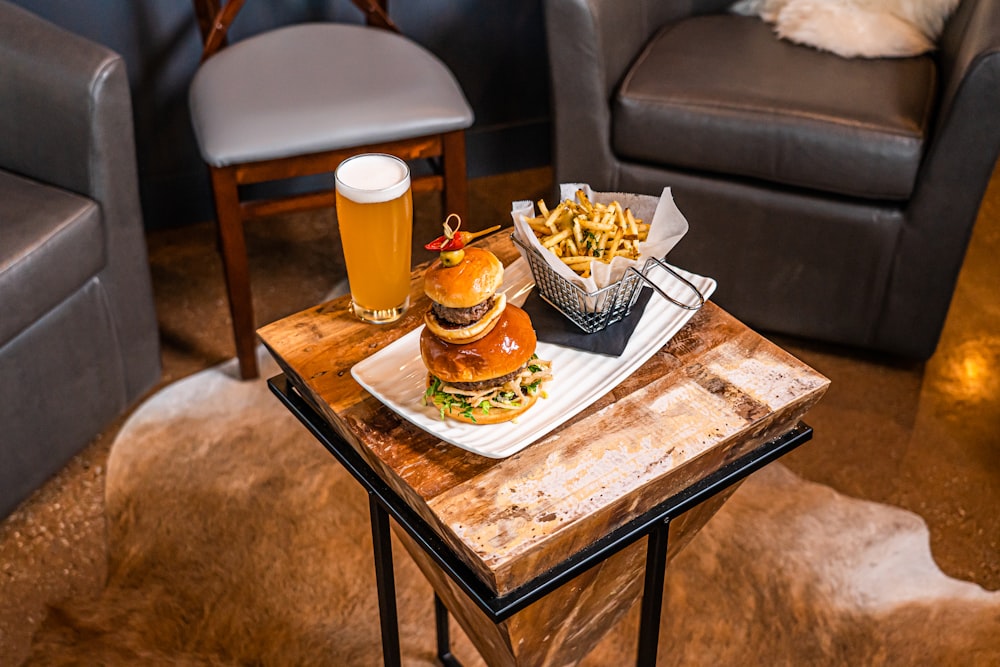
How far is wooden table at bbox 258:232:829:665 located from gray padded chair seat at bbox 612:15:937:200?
0.71 m

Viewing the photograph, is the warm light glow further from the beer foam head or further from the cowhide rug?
the beer foam head

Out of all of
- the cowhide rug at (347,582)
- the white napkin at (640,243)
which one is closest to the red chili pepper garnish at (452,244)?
the white napkin at (640,243)

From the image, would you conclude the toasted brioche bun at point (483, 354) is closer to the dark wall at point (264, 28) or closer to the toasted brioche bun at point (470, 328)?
the toasted brioche bun at point (470, 328)

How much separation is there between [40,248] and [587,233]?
95 centimetres

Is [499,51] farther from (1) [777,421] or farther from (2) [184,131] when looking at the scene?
(1) [777,421]

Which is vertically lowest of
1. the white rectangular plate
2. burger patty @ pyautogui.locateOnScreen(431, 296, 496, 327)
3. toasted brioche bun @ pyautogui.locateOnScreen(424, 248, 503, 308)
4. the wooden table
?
the wooden table

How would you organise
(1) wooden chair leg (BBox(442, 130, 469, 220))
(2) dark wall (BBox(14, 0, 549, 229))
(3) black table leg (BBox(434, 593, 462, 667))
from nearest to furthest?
(3) black table leg (BBox(434, 593, 462, 667)), (1) wooden chair leg (BBox(442, 130, 469, 220)), (2) dark wall (BBox(14, 0, 549, 229))

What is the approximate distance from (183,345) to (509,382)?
1.25 m

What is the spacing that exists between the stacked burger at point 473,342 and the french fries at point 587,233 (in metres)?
0.11

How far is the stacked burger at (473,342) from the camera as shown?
1072 millimetres

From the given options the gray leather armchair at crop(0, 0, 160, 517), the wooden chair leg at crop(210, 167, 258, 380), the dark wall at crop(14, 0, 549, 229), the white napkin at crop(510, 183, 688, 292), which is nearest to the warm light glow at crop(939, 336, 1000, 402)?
the white napkin at crop(510, 183, 688, 292)

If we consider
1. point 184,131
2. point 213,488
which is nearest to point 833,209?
point 213,488

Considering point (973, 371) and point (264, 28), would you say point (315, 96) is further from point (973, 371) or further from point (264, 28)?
point (973, 371)

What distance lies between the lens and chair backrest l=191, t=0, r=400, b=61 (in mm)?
2078
